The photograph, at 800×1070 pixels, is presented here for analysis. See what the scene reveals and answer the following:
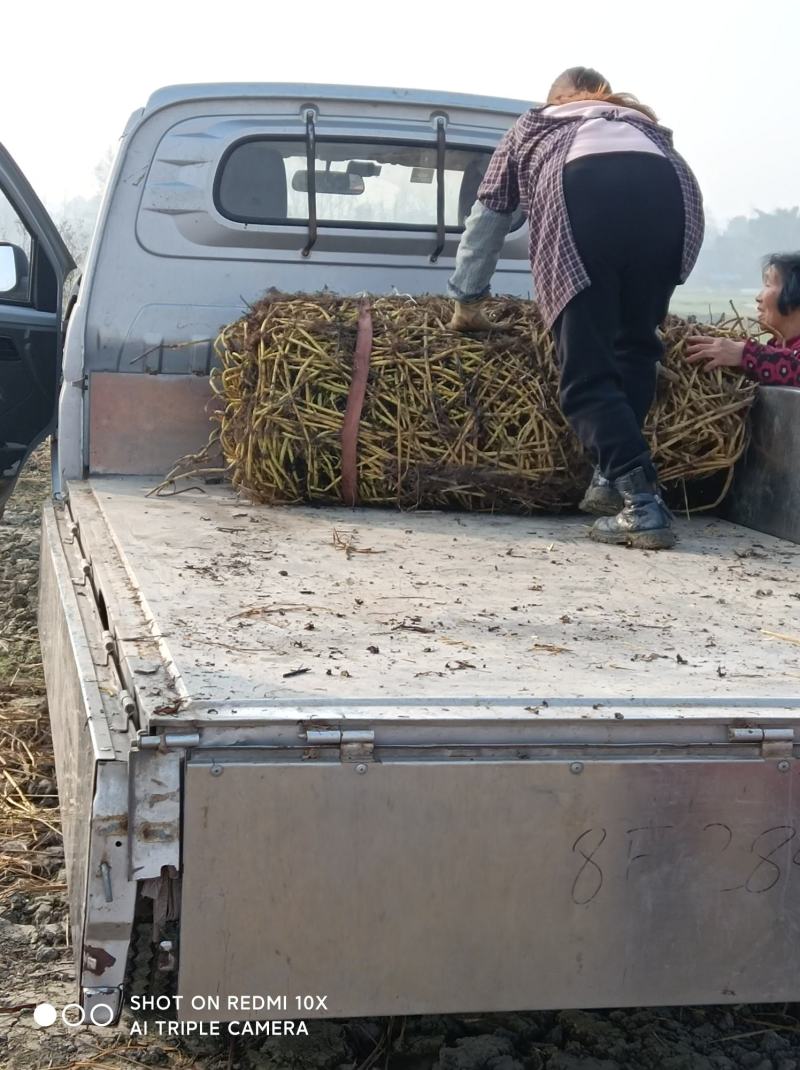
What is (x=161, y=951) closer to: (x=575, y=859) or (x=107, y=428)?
(x=575, y=859)

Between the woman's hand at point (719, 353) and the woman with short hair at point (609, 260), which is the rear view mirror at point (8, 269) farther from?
the woman's hand at point (719, 353)

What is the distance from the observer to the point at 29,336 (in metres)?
5.39

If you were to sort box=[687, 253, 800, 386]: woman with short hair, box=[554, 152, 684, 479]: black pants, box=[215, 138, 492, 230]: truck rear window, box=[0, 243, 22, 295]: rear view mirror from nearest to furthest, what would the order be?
box=[554, 152, 684, 479]: black pants < box=[687, 253, 800, 386]: woman with short hair < box=[215, 138, 492, 230]: truck rear window < box=[0, 243, 22, 295]: rear view mirror

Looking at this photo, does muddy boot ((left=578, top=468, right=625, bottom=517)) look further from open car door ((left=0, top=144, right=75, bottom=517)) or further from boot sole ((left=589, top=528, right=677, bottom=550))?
open car door ((left=0, top=144, right=75, bottom=517))

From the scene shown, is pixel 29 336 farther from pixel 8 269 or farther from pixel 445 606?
pixel 445 606

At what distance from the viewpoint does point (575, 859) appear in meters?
1.95

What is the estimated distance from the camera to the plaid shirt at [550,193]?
12.8 ft

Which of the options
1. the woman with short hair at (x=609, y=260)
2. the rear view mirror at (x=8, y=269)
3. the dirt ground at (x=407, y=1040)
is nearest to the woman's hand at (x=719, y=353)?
the woman with short hair at (x=609, y=260)

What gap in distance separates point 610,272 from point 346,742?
7.70 ft

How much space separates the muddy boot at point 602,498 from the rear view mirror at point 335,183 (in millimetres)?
1554

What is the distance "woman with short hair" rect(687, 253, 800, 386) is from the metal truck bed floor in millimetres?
518

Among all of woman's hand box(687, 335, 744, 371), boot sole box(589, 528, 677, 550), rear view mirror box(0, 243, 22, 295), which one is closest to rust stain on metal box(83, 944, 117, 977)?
boot sole box(589, 528, 677, 550)

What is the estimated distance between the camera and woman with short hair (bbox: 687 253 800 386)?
418 centimetres

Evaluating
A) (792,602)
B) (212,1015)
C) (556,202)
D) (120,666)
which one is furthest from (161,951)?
(556,202)
